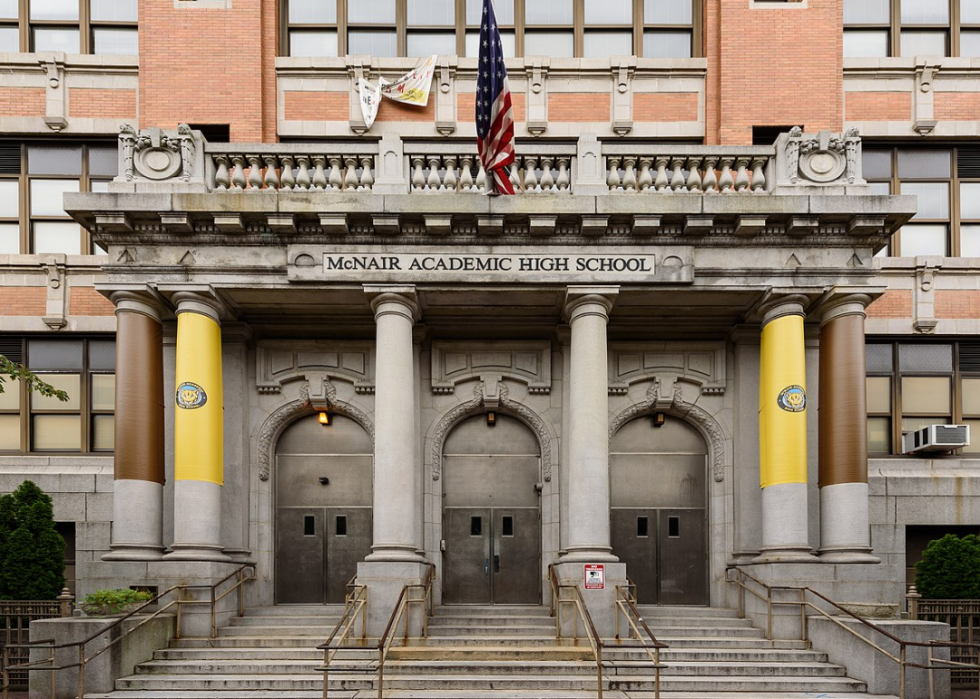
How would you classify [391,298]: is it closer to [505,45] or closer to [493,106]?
[493,106]

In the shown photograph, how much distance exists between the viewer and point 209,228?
16344 mm

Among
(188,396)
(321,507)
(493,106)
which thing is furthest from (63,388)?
(493,106)

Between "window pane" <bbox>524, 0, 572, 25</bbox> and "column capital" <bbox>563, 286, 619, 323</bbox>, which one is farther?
"window pane" <bbox>524, 0, 572, 25</bbox>

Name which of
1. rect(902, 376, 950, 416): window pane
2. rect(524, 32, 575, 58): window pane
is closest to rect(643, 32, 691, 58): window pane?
rect(524, 32, 575, 58): window pane

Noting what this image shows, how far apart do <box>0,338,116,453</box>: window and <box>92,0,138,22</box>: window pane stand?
6.97 m

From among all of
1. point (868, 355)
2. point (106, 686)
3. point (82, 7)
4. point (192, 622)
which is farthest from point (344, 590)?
point (82, 7)

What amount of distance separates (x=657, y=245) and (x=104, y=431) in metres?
11.7

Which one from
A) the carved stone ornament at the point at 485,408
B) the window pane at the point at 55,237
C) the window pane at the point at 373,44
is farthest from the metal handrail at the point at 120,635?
the window pane at the point at 373,44

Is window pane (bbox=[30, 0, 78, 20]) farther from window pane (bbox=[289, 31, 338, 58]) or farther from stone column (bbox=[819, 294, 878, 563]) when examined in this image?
stone column (bbox=[819, 294, 878, 563])

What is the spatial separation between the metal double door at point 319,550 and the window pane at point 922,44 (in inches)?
598

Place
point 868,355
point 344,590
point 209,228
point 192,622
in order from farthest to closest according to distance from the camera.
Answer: point 868,355, point 344,590, point 209,228, point 192,622

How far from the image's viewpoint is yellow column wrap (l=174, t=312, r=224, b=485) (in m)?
16.2

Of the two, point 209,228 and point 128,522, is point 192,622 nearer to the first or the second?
point 128,522

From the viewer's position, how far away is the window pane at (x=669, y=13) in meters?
20.3
